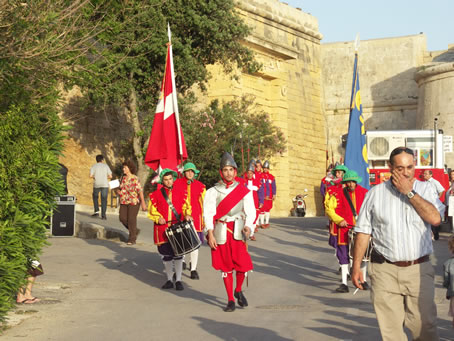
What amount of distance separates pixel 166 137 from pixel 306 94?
2804 centimetres

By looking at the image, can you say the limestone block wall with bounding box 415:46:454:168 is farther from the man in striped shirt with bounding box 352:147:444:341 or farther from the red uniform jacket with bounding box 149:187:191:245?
the man in striped shirt with bounding box 352:147:444:341

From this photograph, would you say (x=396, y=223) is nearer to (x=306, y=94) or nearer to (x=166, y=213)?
(x=166, y=213)

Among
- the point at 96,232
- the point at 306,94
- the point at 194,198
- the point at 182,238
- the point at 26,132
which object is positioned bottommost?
the point at 96,232

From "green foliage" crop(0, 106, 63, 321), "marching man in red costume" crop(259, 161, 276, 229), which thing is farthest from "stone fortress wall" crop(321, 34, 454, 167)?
"green foliage" crop(0, 106, 63, 321)

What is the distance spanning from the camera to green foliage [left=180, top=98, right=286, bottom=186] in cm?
2933

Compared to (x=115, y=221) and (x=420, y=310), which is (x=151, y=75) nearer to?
(x=115, y=221)

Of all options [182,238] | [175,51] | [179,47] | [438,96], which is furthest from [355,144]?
[438,96]

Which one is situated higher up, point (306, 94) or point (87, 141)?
point (306, 94)

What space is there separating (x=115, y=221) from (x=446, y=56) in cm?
2634

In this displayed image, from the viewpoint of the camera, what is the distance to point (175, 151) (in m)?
14.8

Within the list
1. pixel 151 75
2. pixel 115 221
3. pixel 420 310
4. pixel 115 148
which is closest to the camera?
pixel 420 310

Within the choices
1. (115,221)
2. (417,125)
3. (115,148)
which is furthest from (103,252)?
(417,125)

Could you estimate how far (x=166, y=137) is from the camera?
1484cm

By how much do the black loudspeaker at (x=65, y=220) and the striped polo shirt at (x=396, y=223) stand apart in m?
12.9
